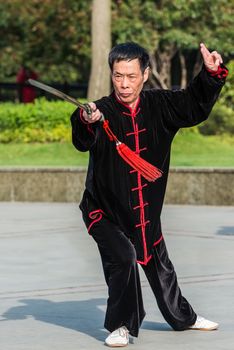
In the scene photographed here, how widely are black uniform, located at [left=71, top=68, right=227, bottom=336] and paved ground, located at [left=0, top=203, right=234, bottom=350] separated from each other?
1.15 feet

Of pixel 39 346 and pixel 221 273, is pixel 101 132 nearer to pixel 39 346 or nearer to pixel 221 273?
pixel 39 346

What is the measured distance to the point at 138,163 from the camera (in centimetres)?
738

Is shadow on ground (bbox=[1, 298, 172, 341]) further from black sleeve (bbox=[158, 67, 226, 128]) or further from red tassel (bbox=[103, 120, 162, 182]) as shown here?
black sleeve (bbox=[158, 67, 226, 128])

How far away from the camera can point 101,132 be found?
7.35m

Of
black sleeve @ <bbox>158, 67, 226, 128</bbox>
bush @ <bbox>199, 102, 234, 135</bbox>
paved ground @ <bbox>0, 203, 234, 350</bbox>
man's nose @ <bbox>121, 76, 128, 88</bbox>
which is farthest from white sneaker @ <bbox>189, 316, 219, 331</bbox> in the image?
bush @ <bbox>199, 102, 234, 135</bbox>

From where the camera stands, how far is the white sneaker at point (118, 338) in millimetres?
7402

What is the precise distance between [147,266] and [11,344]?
32.9 inches

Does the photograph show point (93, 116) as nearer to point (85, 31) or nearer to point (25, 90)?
point (25, 90)

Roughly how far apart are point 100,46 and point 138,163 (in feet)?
55.3

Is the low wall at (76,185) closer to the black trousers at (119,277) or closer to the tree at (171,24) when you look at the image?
the black trousers at (119,277)

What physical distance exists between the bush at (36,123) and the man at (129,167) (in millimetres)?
14026

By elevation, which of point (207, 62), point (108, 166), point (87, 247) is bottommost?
point (87, 247)

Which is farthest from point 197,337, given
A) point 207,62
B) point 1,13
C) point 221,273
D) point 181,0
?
point 1,13

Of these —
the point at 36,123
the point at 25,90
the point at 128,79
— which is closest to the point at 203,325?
the point at 128,79
